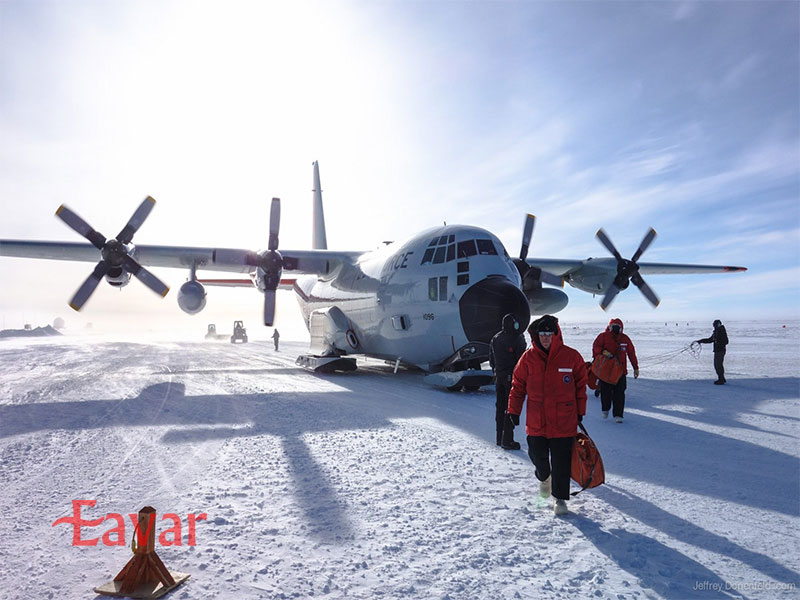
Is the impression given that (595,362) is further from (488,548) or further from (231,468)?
(231,468)

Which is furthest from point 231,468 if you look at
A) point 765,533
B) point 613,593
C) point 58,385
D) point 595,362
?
point 58,385

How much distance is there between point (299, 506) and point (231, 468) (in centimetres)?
145

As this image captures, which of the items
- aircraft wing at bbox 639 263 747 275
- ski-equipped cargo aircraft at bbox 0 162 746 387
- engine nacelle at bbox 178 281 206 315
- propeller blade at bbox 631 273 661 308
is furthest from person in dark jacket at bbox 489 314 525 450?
aircraft wing at bbox 639 263 747 275

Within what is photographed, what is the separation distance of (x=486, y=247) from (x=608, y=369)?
4.87m


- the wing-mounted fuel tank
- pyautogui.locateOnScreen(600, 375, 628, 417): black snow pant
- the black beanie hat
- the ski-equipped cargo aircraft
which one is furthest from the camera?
the wing-mounted fuel tank

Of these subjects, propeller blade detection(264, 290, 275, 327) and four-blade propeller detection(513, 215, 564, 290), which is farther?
four-blade propeller detection(513, 215, 564, 290)

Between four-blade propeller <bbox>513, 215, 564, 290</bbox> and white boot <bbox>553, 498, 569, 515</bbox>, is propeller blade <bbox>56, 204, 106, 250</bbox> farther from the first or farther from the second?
white boot <bbox>553, 498, 569, 515</bbox>

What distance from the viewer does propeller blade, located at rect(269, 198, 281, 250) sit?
1617 cm

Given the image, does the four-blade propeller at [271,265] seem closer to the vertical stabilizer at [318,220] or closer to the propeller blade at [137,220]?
the propeller blade at [137,220]

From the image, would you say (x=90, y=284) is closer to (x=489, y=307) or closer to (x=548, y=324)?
(x=489, y=307)

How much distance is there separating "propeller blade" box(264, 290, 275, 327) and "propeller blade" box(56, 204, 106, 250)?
202 inches

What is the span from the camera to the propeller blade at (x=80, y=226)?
556 inches

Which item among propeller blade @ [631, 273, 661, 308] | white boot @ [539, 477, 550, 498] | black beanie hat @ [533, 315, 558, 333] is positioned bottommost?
white boot @ [539, 477, 550, 498]

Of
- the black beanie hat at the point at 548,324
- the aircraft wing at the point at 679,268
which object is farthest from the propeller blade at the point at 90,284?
the aircraft wing at the point at 679,268
